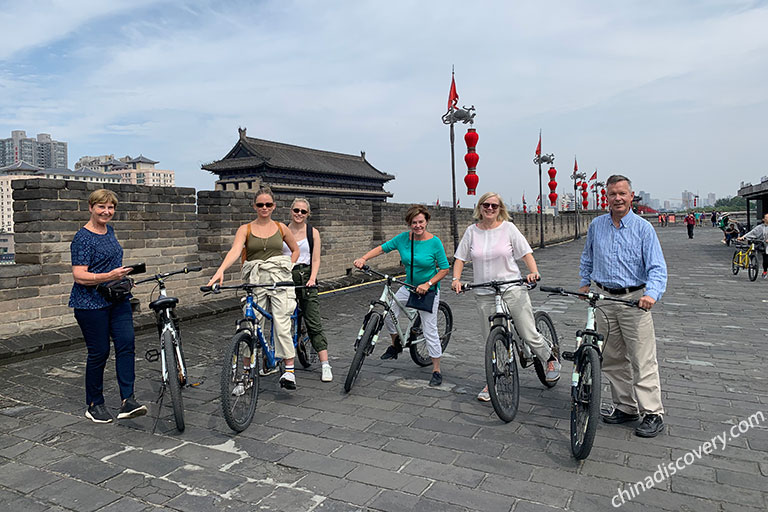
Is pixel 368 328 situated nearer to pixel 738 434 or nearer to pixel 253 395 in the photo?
pixel 253 395

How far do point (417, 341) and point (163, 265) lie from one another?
4.92 meters

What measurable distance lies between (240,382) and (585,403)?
229 centimetres

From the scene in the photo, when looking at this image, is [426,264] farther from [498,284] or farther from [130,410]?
[130,410]

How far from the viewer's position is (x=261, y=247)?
15.3 ft

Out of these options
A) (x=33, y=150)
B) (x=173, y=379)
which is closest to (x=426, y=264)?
(x=173, y=379)

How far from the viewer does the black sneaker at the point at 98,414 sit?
4070 millimetres

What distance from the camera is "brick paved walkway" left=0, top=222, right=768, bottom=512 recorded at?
2.91 meters

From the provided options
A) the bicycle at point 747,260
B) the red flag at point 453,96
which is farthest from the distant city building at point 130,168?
the bicycle at point 747,260

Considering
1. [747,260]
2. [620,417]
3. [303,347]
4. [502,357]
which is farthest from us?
[747,260]

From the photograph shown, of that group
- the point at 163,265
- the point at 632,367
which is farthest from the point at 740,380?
the point at 163,265

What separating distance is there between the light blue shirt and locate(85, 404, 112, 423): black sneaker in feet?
12.1

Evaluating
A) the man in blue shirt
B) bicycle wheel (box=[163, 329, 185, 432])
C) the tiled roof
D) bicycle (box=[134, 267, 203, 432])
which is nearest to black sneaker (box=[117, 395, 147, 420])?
bicycle (box=[134, 267, 203, 432])

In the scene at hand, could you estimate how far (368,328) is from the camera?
4562mm

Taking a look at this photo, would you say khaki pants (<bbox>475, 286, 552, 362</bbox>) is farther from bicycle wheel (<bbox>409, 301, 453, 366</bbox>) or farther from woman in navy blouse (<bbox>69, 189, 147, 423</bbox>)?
woman in navy blouse (<bbox>69, 189, 147, 423</bbox>)
